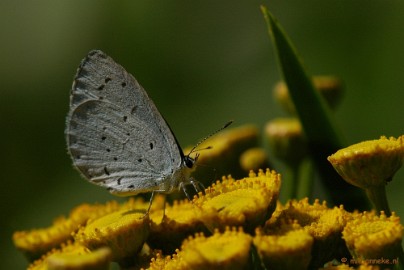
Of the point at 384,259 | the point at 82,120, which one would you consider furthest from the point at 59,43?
the point at 384,259

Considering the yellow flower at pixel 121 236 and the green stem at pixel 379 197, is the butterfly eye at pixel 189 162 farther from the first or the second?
the green stem at pixel 379 197

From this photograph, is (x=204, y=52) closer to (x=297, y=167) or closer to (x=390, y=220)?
(x=297, y=167)

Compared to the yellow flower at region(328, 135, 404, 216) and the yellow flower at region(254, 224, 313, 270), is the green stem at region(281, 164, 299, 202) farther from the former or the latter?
the yellow flower at region(254, 224, 313, 270)

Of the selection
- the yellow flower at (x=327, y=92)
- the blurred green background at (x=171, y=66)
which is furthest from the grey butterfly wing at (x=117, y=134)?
the blurred green background at (x=171, y=66)

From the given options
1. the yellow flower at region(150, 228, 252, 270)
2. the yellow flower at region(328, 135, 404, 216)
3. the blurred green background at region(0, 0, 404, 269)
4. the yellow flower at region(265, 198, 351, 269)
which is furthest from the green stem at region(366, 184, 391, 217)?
the blurred green background at region(0, 0, 404, 269)

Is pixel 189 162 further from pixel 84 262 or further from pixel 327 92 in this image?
pixel 84 262

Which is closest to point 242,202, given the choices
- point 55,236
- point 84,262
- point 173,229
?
point 173,229

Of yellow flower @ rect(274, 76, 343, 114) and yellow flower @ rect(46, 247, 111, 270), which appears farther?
yellow flower @ rect(274, 76, 343, 114)
